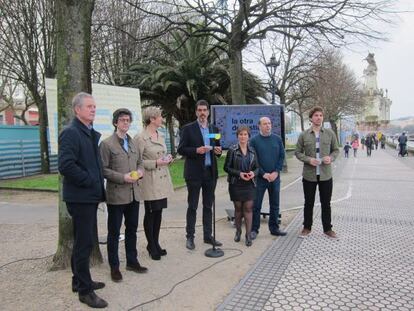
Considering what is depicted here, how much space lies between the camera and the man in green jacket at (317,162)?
265 inches

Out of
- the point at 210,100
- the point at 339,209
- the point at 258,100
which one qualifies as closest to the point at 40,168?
the point at 210,100

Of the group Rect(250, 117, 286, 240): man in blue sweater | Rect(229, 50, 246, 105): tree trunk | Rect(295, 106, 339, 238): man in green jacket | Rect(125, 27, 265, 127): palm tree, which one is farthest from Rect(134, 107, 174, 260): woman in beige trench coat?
Rect(125, 27, 265, 127): palm tree

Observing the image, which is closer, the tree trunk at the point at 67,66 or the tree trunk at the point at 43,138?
the tree trunk at the point at 67,66

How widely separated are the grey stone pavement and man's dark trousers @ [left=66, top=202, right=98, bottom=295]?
1.34 meters

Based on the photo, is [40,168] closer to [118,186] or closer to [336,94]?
[118,186]

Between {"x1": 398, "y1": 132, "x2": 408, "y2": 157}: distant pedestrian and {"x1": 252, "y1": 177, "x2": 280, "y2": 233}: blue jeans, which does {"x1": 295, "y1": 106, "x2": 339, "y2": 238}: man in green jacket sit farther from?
{"x1": 398, "y1": 132, "x2": 408, "y2": 157}: distant pedestrian

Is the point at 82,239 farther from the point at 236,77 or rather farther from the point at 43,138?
the point at 43,138

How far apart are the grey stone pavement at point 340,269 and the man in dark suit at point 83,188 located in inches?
53.5

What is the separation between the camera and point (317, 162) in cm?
661

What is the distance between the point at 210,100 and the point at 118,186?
54.3 feet

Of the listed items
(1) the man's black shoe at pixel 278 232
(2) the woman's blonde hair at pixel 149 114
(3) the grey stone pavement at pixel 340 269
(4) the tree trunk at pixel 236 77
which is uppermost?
(4) the tree trunk at pixel 236 77

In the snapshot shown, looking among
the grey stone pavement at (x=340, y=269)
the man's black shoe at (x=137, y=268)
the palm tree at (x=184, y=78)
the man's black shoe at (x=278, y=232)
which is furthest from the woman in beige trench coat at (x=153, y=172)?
the palm tree at (x=184, y=78)

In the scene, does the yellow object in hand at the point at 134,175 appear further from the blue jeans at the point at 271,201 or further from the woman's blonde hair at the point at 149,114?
the blue jeans at the point at 271,201

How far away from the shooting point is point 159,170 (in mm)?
5574
